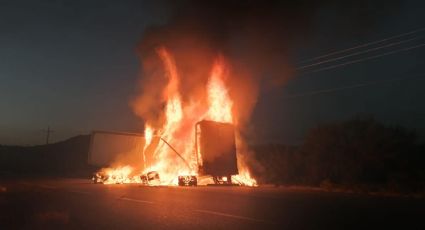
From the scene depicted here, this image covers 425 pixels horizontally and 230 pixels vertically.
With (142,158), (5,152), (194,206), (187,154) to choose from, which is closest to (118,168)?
(142,158)

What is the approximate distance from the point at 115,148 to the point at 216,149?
9688 mm

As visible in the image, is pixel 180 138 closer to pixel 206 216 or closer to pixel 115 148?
pixel 115 148

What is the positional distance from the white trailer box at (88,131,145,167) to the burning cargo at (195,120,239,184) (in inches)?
326

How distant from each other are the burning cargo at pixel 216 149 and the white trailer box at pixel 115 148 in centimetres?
827

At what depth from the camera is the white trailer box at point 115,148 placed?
29.8 metres

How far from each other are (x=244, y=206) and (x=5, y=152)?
98173mm

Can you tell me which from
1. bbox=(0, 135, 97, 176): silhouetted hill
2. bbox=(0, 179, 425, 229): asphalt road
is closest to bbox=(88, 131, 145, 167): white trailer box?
bbox=(0, 179, 425, 229): asphalt road

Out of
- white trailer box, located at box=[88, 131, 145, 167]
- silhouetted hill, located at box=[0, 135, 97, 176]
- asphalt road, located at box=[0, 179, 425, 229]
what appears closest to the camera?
asphalt road, located at box=[0, 179, 425, 229]

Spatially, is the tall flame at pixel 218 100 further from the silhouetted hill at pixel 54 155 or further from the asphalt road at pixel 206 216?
the silhouetted hill at pixel 54 155

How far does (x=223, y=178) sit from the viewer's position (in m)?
27.5

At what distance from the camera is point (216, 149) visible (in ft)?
84.9

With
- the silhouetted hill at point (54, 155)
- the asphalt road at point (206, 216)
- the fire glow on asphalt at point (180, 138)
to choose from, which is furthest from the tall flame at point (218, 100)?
the silhouetted hill at point (54, 155)

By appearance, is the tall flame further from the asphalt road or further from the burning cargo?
the asphalt road

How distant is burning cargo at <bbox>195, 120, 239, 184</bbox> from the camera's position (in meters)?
25.5
